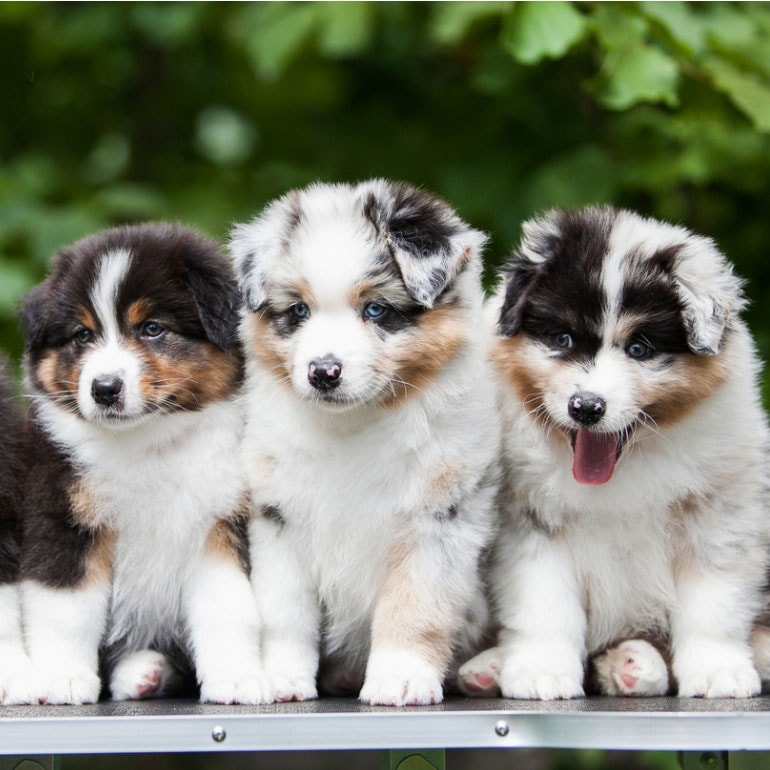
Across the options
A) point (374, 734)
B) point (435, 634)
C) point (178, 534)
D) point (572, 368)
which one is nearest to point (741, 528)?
point (572, 368)

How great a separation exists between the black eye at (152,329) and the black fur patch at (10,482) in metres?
0.63

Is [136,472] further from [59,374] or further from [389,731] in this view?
[389,731]

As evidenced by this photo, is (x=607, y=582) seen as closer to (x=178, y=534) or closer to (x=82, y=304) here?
(x=178, y=534)

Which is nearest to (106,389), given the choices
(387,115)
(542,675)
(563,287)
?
(563,287)

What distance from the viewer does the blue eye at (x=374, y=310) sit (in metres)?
4.35

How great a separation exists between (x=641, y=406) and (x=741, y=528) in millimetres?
603

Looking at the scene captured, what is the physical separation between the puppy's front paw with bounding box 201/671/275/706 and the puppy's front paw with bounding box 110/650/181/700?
0.30 metres

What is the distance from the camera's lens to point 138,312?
4453 mm

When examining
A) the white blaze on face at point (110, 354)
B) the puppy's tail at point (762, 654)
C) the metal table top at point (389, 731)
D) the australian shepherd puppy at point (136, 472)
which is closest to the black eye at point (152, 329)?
the australian shepherd puppy at point (136, 472)

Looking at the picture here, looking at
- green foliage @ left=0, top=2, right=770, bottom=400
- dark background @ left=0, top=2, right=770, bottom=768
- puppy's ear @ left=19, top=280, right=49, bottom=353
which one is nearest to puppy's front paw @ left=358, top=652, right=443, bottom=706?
puppy's ear @ left=19, top=280, right=49, bottom=353

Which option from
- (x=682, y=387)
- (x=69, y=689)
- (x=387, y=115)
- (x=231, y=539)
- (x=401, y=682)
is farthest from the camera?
(x=387, y=115)

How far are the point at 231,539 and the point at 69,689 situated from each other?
2.50 ft

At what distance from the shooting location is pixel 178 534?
450 cm

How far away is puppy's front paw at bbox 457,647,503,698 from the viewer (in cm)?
449
